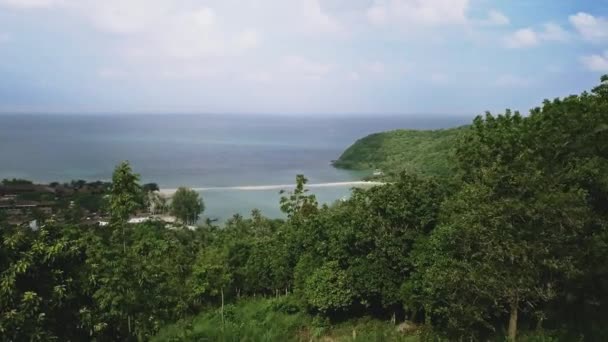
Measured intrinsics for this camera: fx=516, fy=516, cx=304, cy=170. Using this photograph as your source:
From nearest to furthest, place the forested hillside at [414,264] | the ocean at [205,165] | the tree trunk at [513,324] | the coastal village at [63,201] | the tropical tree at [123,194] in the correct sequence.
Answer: the forested hillside at [414,264]
the tropical tree at [123,194]
the tree trunk at [513,324]
the coastal village at [63,201]
the ocean at [205,165]

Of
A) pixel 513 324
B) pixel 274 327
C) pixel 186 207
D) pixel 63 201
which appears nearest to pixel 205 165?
pixel 63 201

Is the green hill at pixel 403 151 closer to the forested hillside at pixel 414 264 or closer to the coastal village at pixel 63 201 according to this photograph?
the coastal village at pixel 63 201

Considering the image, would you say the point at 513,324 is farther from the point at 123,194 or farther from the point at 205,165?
the point at 205,165

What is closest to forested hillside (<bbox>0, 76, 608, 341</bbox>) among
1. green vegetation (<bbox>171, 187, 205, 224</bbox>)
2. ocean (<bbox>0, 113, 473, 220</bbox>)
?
green vegetation (<bbox>171, 187, 205, 224</bbox>)

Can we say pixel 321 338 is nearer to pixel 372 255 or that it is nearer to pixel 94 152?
pixel 372 255

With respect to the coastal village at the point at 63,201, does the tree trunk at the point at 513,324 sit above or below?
above

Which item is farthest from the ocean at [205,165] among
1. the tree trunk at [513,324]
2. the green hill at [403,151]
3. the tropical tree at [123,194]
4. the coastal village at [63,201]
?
the tropical tree at [123,194]

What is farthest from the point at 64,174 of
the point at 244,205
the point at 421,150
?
the point at 421,150
